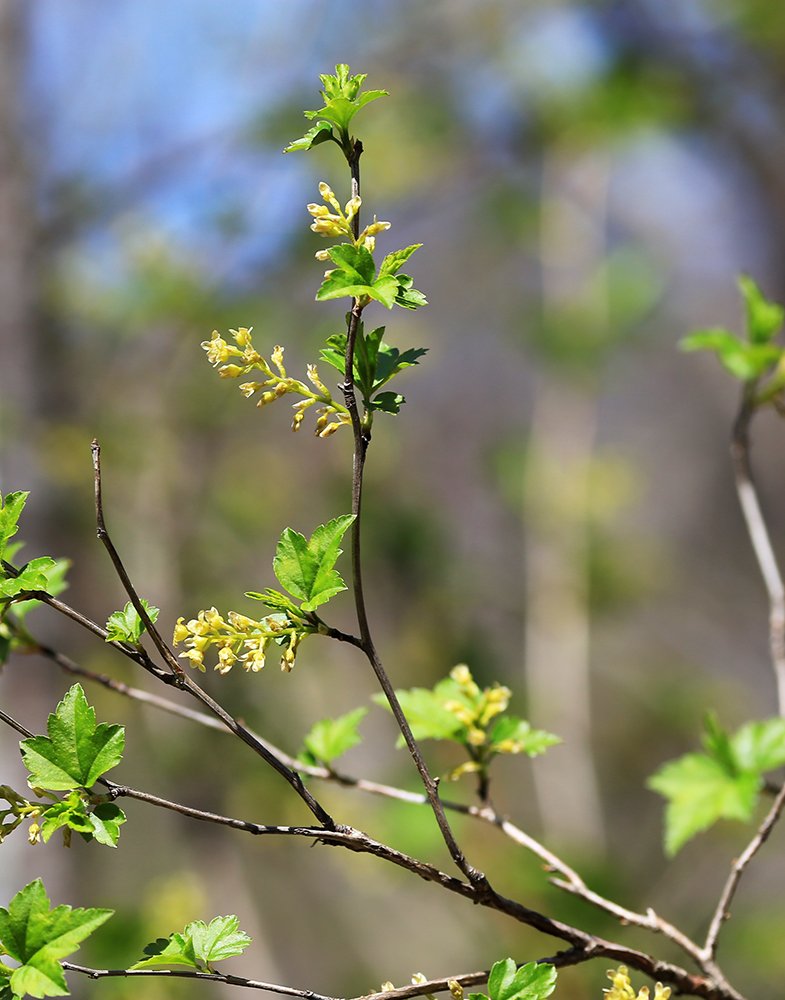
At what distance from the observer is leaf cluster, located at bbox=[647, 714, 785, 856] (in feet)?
1.99

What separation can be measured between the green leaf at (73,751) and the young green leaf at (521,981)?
0.20 m

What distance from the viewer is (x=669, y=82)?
2047mm

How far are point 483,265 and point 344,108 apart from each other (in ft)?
9.77

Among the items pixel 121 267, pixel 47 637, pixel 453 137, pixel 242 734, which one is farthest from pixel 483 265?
pixel 242 734

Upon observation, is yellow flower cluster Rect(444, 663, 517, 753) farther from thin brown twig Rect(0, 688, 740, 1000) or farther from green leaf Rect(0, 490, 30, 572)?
green leaf Rect(0, 490, 30, 572)

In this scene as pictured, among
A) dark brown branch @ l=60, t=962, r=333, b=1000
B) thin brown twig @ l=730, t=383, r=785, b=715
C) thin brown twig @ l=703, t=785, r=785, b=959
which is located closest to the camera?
dark brown branch @ l=60, t=962, r=333, b=1000

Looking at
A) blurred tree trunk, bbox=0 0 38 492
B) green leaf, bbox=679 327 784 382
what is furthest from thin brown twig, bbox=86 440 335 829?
blurred tree trunk, bbox=0 0 38 492

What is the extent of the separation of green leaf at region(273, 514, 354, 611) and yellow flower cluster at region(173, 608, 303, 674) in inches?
0.7

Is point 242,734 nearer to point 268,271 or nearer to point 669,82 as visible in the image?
point 268,271

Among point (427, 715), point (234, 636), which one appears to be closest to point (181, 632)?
point (234, 636)

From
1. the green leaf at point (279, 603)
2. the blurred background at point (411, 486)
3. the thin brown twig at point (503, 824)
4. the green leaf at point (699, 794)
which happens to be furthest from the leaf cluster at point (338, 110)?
the blurred background at point (411, 486)

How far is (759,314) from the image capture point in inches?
29.3

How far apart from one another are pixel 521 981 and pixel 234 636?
0.70ft

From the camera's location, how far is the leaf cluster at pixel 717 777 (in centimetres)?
61
